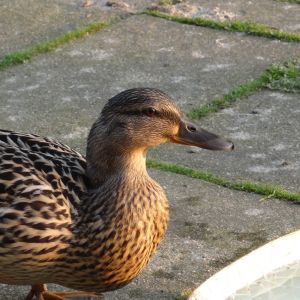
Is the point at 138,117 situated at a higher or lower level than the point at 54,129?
higher

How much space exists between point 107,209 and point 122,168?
0.20 metres

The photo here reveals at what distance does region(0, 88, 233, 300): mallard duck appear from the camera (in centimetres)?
393

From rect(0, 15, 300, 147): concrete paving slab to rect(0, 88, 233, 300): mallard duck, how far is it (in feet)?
5.32

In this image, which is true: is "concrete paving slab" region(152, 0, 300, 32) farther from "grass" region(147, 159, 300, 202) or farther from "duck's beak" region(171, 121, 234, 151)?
"duck's beak" region(171, 121, 234, 151)

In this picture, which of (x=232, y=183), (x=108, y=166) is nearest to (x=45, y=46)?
(x=232, y=183)

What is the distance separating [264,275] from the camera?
13.6ft

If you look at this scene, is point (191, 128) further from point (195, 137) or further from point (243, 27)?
point (243, 27)

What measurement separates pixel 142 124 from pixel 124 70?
2710 mm

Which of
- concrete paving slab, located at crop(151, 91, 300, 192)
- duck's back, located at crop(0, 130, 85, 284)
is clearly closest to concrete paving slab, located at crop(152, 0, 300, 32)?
concrete paving slab, located at crop(151, 91, 300, 192)

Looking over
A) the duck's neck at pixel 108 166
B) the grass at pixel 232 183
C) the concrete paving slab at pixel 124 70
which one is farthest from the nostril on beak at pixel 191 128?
the concrete paving slab at pixel 124 70

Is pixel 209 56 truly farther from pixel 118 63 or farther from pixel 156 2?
pixel 156 2

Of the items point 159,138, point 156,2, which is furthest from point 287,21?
point 159,138

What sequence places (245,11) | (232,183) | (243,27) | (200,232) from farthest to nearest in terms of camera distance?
(245,11)
(243,27)
(232,183)
(200,232)

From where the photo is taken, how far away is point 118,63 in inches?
271
